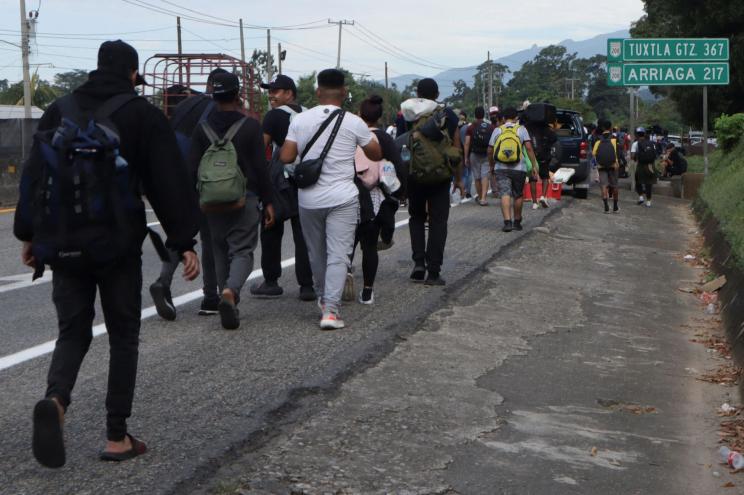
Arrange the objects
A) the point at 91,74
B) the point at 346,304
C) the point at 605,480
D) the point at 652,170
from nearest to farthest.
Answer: the point at 91,74
the point at 605,480
the point at 346,304
the point at 652,170

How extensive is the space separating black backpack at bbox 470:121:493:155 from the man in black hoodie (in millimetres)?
16641

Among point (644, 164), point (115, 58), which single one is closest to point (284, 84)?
point (115, 58)

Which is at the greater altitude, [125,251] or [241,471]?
[125,251]

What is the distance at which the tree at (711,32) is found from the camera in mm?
31109

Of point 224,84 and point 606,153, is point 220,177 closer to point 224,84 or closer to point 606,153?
point 224,84

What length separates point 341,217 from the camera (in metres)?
8.27

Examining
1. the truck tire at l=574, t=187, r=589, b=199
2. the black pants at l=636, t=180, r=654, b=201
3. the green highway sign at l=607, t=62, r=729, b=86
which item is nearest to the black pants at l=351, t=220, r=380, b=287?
the black pants at l=636, t=180, r=654, b=201

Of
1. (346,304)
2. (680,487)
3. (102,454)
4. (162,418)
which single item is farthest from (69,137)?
(346,304)

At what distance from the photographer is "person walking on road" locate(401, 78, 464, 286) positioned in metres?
10.4

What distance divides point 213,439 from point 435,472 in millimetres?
1040

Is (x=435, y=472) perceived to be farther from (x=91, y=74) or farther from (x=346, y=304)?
(x=346, y=304)

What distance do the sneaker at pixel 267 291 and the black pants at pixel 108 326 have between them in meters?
4.84

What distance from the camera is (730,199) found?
16.4 metres

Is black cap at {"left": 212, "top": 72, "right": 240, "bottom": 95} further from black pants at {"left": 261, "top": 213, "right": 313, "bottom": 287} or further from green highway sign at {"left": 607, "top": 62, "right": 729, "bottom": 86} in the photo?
green highway sign at {"left": 607, "top": 62, "right": 729, "bottom": 86}
